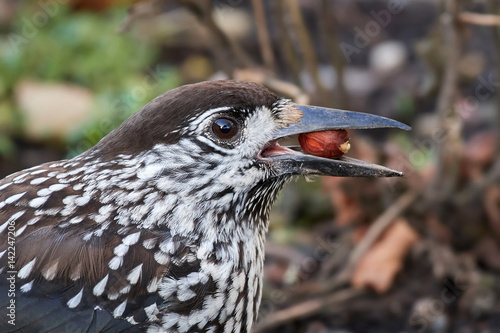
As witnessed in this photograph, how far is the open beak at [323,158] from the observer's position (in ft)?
10.5

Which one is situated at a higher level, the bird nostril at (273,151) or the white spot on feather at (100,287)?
the bird nostril at (273,151)

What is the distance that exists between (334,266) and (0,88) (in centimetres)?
310

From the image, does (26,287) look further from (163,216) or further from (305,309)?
(305,309)

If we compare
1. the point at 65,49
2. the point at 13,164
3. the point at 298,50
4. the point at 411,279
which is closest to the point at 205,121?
the point at 298,50

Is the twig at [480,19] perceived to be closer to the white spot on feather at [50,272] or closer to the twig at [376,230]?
the twig at [376,230]

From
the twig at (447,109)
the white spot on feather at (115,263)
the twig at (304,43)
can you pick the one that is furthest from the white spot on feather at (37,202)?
the twig at (447,109)

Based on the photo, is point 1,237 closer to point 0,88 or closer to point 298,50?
point 298,50

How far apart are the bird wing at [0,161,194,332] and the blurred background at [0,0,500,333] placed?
115 cm

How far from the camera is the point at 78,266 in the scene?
3.01 m

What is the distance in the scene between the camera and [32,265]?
3004 mm

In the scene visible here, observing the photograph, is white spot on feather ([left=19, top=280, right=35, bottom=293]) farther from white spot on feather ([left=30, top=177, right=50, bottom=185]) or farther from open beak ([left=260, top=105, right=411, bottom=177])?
open beak ([left=260, top=105, right=411, bottom=177])

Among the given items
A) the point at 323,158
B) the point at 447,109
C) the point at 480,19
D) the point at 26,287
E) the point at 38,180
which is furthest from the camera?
the point at 447,109

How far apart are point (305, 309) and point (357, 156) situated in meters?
0.92

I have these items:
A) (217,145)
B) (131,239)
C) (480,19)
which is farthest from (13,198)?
(480,19)
